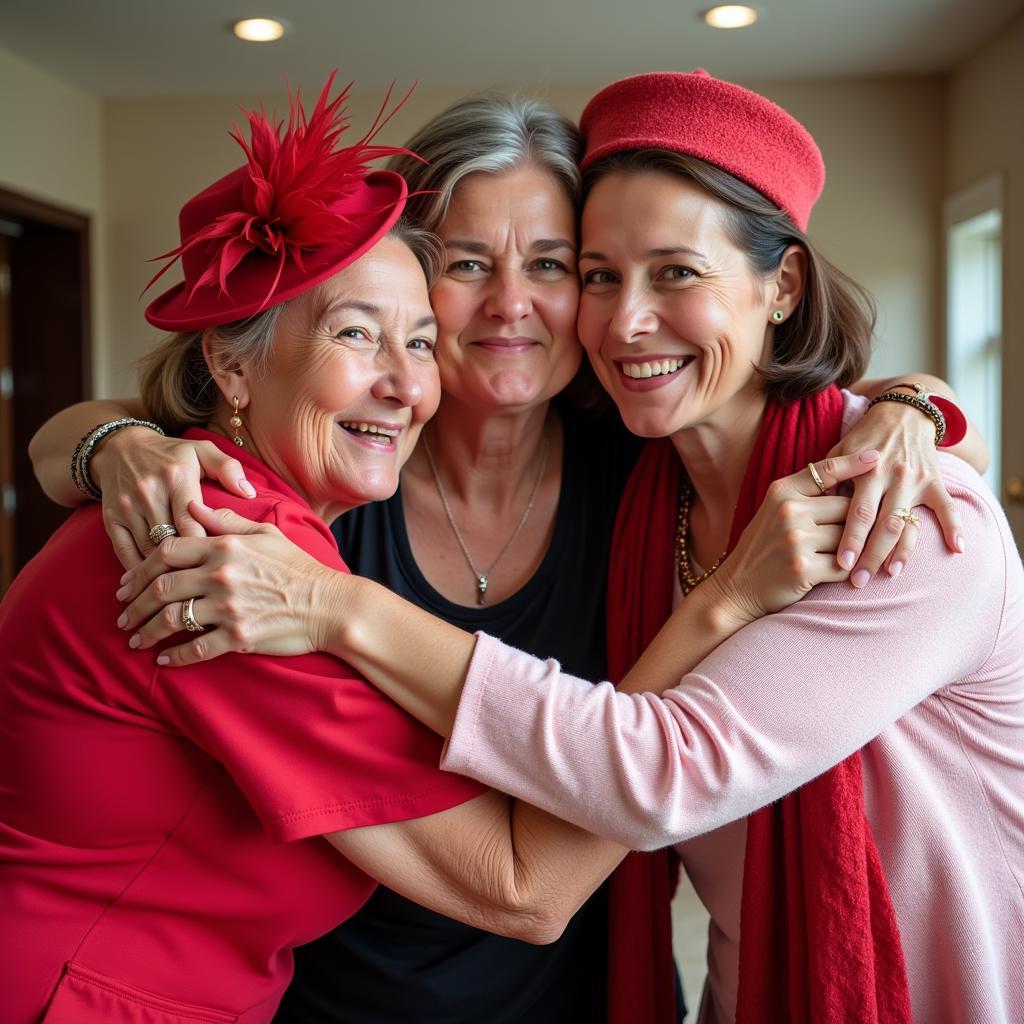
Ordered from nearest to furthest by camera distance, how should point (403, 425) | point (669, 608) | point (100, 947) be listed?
1. point (100, 947)
2. point (403, 425)
3. point (669, 608)

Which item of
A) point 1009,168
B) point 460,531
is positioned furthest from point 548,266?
point 1009,168

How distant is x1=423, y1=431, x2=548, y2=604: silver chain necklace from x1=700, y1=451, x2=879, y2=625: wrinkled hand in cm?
54

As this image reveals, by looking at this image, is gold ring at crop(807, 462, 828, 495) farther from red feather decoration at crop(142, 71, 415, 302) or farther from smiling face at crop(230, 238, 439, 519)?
red feather decoration at crop(142, 71, 415, 302)

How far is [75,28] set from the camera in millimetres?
4762

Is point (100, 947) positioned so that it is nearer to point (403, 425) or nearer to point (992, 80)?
point (403, 425)

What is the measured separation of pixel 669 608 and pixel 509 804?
499 millimetres

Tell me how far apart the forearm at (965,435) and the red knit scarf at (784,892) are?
0.41 ft

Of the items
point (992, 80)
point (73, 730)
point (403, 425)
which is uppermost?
point (992, 80)

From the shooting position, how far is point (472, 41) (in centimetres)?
497

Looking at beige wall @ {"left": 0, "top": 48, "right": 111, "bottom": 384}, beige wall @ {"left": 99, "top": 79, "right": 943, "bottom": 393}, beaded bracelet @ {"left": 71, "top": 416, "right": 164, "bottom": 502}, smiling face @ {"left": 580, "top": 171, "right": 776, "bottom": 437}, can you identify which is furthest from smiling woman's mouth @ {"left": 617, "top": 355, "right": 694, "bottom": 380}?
beige wall @ {"left": 0, "top": 48, "right": 111, "bottom": 384}

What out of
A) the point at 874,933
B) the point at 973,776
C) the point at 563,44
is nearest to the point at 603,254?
the point at 973,776

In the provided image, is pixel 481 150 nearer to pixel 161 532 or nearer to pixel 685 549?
pixel 685 549

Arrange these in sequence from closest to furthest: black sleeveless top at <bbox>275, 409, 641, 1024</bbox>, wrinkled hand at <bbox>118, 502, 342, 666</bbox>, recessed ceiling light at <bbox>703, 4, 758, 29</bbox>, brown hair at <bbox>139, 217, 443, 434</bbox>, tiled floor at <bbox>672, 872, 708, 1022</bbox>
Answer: wrinkled hand at <bbox>118, 502, 342, 666</bbox> < brown hair at <bbox>139, 217, 443, 434</bbox> < black sleeveless top at <bbox>275, 409, 641, 1024</bbox> < tiled floor at <bbox>672, 872, 708, 1022</bbox> < recessed ceiling light at <bbox>703, 4, 758, 29</bbox>

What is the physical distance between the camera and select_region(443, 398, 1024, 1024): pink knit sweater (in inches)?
48.8
